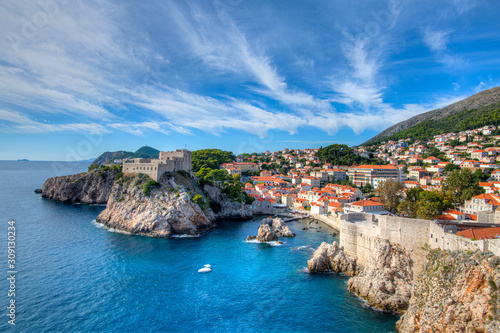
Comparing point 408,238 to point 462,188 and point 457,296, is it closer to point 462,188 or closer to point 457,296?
point 457,296

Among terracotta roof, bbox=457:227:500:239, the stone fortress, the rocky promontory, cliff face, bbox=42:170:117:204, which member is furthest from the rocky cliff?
terracotta roof, bbox=457:227:500:239

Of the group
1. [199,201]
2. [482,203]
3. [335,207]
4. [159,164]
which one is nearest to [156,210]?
[199,201]

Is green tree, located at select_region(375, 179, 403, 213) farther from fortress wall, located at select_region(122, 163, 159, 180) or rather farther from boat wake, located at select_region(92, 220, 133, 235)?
boat wake, located at select_region(92, 220, 133, 235)

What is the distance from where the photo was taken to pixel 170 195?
33.1 m

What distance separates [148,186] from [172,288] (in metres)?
18.5

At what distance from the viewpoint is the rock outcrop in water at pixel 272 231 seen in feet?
94.0

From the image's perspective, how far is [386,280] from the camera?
1609 cm

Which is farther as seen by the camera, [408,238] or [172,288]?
[172,288]

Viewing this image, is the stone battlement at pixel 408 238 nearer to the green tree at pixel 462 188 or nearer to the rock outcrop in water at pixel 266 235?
the rock outcrop in water at pixel 266 235

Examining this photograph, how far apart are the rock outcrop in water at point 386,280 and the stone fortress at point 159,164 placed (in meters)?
27.6

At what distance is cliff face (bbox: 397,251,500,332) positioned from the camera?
9.79 meters

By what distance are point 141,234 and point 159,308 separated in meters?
16.9

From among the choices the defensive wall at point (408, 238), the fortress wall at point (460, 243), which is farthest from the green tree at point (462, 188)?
the fortress wall at point (460, 243)

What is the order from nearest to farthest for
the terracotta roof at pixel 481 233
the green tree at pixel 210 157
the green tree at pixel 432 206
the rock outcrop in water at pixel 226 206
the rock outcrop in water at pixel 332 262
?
1. the terracotta roof at pixel 481 233
2. the rock outcrop in water at pixel 332 262
3. the green tree at pixel 432 206
4. the rock outcrop in water at pixel 226 206
5. the green tree at pixel 210 157
